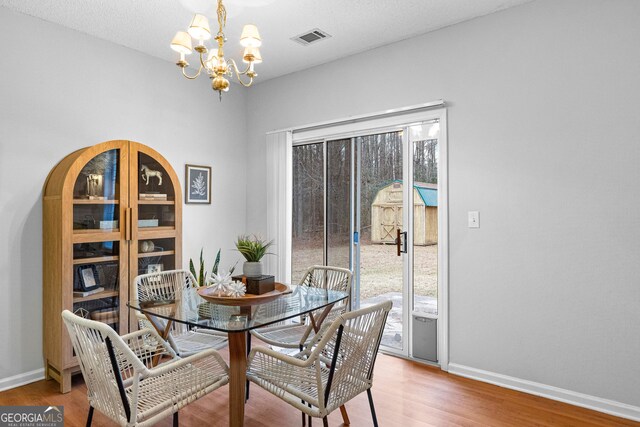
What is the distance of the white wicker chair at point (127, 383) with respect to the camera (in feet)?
5.23

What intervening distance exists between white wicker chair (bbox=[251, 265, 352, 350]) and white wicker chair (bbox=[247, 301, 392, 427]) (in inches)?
21.3

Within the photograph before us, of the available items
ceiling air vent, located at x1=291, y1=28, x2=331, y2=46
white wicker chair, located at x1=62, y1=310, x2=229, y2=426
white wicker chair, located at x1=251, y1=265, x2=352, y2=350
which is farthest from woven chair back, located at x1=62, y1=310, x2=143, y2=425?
ceiling air vent, located at x1=291, y1=28, x2=331, y2=46

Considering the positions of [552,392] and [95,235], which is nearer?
[552,392]

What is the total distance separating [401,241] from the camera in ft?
11.2

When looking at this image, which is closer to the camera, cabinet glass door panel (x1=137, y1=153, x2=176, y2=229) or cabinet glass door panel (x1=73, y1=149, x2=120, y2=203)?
cabinet glass door panel (x1=73, y1=149, x2=120, y2=203)

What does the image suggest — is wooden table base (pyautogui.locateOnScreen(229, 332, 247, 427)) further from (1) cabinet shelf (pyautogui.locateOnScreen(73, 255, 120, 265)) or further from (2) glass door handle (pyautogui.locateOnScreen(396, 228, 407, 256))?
(2) glass door handle (pyautogui.locateOnScreen(396, 228, 407, 256))

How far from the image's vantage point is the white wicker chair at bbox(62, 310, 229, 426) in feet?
5.23

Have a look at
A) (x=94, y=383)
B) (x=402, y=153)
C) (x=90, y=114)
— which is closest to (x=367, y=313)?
(x=94, y=383)

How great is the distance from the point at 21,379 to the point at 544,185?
388 cm

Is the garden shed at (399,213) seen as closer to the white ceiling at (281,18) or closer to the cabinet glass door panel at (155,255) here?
the white ceiling at (281,18)

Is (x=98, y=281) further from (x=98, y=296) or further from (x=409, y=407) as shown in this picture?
(x=409, y=407)

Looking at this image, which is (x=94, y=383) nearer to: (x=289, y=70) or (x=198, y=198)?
(x=198, y=198)

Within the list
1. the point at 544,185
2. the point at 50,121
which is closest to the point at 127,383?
the point at 50,121

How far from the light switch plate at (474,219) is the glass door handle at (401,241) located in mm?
569
